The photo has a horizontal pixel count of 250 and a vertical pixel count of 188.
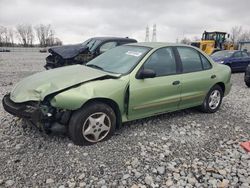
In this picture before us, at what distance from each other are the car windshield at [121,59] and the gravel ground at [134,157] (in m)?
1.04

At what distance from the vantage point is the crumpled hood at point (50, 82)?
3.24 meters

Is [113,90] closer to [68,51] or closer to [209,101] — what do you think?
[209,101]

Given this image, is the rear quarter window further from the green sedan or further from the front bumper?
the front bumper

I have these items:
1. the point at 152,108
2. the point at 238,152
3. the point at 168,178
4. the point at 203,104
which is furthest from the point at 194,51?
the point at 168,178

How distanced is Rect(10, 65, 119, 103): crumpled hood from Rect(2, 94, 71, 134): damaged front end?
0.09 meters

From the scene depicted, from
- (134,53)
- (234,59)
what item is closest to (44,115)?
(134,53)

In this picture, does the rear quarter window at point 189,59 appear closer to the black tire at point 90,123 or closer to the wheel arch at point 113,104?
the wheel arch at point 113,104

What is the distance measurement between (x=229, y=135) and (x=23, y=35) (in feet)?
286

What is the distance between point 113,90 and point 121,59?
85 centimetres

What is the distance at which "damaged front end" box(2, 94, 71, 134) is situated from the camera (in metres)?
3.11

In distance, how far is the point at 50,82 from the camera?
3.40 m

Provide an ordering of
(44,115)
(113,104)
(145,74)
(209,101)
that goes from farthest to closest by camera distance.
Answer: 1. (209,101)
2. (145,74)
3. (113,104)
4. (44,115)

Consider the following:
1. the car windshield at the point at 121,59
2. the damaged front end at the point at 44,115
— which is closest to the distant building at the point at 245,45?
the car windshield at the point at 121,59

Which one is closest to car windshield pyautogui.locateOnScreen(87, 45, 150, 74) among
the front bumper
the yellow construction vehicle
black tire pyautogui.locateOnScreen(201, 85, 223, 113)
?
the front bumper
